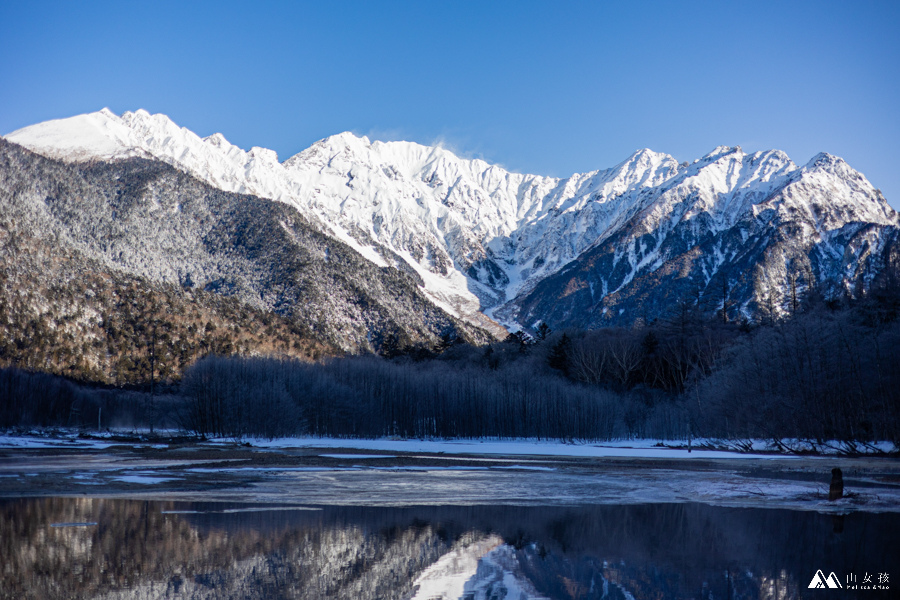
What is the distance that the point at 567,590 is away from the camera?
12.5 m

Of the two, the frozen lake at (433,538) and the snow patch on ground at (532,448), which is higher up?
the frozen lake at (433,538)

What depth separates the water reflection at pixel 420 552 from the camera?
12.3 metres

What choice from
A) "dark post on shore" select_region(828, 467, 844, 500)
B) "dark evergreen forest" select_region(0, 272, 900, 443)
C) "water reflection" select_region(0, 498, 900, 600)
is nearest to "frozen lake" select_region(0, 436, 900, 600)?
"water reflection" select_region(0, 498, 900, 600)

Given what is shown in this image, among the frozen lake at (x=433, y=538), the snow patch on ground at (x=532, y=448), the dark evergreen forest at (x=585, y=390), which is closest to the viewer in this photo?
the frozen lake at (x=433, y=538)

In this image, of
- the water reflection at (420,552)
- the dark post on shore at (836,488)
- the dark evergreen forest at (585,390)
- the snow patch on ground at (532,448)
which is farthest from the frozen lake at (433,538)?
the dark evergreen forest at (585,390)

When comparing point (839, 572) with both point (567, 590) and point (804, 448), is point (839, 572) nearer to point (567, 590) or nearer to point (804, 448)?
point (567, 590)
